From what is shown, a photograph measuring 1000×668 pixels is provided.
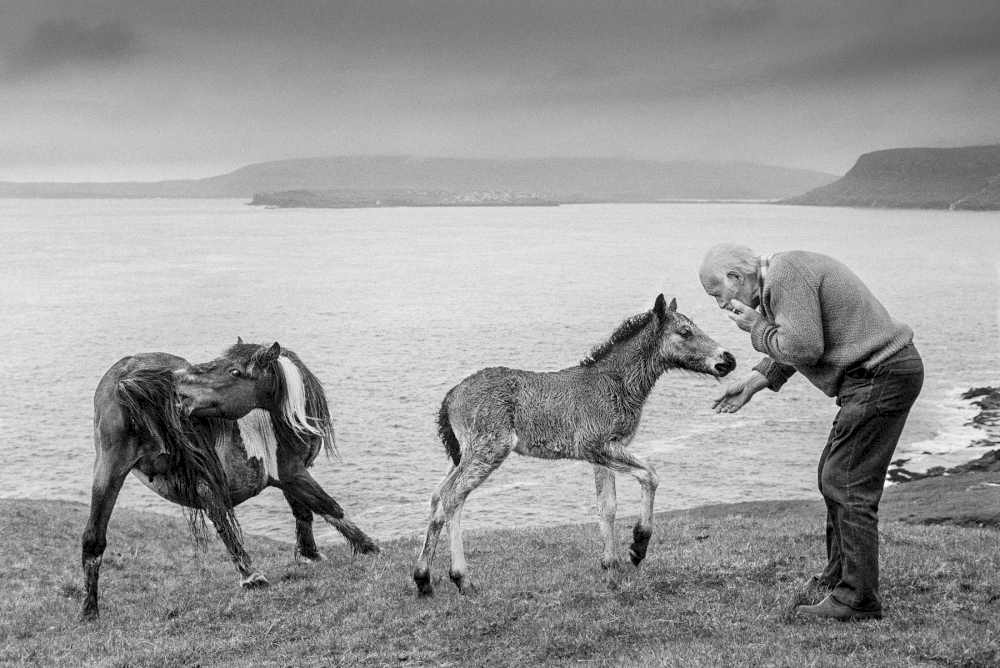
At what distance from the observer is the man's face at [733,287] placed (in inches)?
316

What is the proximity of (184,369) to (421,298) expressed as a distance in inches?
2853

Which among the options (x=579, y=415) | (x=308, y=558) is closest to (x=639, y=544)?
(x=579, y=415)

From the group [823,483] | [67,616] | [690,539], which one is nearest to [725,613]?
[823,483]

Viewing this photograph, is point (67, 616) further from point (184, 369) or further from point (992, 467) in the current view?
point (992, 467)

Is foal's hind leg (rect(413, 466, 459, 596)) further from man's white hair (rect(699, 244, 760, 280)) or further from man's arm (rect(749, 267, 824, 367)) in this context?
man's arm (rect(749, 267, 824, 367))

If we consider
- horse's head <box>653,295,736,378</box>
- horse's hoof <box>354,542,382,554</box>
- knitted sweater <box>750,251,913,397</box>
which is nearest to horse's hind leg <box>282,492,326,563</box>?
horse's hoof <box>354,542,382,554</box>

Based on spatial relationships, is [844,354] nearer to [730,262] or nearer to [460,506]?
[730,262]

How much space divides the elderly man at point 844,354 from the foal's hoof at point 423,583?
13.4ft

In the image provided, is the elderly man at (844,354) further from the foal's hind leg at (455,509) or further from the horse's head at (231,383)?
the horse's head at (231,383)

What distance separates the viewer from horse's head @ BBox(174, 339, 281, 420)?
439 inches

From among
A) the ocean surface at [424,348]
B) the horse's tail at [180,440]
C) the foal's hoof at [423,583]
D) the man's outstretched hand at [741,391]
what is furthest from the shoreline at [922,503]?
the man's outstretched hand at [741,391]

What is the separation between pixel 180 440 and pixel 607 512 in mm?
4994

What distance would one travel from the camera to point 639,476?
32.0ft

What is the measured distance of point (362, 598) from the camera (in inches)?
396
